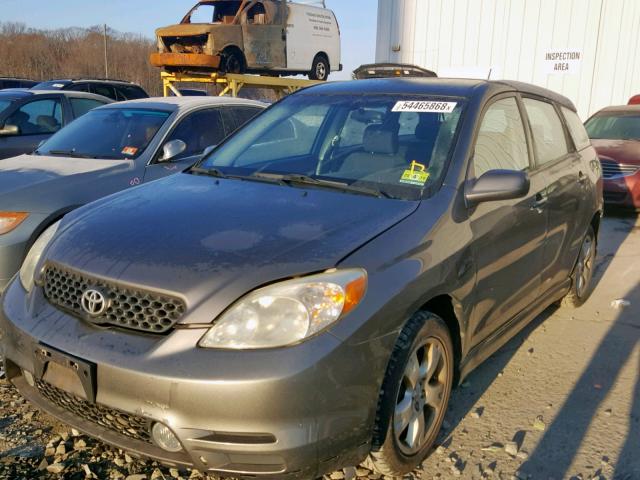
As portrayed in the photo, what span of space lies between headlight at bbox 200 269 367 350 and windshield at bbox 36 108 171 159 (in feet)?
11.7

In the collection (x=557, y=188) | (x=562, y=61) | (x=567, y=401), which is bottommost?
(x=567, y=401)

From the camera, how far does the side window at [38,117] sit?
7.90 meters

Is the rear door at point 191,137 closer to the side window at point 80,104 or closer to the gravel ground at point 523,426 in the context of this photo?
the gravel ground at point 523,426

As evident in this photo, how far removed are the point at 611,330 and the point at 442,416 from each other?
7.45ft

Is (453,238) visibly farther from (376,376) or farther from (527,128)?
(527,128)

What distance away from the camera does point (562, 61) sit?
1409 cm

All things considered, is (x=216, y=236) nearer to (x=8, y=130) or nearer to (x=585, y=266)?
(x=585, y=266)

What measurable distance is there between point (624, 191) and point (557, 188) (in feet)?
17.1

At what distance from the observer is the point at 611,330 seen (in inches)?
176

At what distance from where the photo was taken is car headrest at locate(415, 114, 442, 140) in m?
3.21

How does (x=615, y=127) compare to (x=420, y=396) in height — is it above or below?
above

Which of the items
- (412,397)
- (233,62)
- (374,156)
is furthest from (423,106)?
(233,62)

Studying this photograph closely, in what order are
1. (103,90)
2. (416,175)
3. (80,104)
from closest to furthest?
(416,175), (80,104), (103,90)

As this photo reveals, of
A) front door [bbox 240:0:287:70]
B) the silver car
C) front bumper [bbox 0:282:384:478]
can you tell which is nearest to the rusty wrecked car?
front door [bbox 240:0:287:70]
